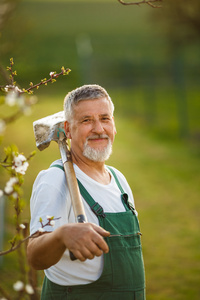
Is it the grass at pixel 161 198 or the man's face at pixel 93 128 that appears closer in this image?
the man's face at pixel 93 128

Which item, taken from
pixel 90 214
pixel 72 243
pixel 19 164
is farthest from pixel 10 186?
pixel 90 214

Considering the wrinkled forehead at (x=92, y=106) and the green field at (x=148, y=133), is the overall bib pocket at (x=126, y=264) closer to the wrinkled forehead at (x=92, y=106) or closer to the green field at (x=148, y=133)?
the wrinkled forehead at (x=92, y=106)

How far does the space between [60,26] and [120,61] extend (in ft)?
69.3

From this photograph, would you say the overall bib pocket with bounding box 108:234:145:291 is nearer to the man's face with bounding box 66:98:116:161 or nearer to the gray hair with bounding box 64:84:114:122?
the man's face with bounding box 66:98:116:161

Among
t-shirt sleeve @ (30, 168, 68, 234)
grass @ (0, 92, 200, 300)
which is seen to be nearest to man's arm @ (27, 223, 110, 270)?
t-shirt sleeve @ (30, 168, 68, 234)

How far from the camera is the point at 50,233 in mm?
1821

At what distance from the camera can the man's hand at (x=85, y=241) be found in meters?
1.60

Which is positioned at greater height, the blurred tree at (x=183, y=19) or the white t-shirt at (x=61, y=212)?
the blurred tree at (x=183, y=19)

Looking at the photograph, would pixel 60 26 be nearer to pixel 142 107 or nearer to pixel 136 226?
pixel 142 107

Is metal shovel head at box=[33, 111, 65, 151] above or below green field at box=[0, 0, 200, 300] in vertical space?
below

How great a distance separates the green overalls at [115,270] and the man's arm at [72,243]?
0.31m

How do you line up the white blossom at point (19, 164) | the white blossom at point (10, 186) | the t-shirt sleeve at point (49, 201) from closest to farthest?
1. the white blossom at point (10, 186)
2. the white blossom at point (19, 164)
3. the t-shirt sleeve at point (49, 201)

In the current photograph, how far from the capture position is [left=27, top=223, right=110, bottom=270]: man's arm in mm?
1602

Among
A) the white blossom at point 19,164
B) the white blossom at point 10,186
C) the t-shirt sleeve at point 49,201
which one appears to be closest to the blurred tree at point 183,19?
the t-shirt sleeve at point 49,201
